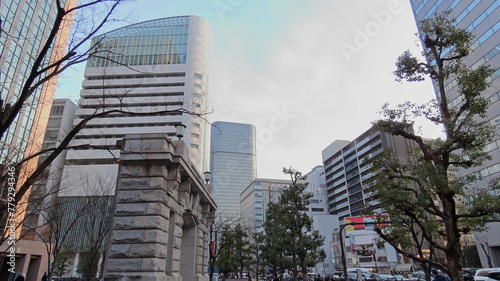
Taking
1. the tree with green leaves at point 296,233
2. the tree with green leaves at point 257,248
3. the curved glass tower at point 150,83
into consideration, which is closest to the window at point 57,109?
the curved glass tower at point 150,83

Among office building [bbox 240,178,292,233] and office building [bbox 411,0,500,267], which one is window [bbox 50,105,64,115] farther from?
office building [bbox 240,178,292,233]

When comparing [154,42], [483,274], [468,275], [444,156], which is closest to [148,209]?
[444,156]

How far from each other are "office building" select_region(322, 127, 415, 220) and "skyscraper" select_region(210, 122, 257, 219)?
70332 mm

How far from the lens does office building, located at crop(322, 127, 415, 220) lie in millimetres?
70750

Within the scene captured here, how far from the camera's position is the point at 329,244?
74250 mm

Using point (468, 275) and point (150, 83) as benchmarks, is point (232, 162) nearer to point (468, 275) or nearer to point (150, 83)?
point (150, 83)

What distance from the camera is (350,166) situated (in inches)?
3241

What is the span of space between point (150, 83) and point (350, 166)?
2223 inches

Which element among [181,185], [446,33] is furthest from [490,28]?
[181,185]

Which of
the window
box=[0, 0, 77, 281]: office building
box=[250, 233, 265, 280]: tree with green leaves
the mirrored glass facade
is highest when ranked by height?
the mirrored glass facade

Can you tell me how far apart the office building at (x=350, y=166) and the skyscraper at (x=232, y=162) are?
231 ft

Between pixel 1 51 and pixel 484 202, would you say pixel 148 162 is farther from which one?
pixel 1 51

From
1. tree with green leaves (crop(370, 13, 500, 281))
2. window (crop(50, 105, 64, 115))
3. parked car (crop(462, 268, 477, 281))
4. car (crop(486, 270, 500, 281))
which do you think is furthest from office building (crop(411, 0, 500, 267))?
window (crop(50, 105, 64, 115))

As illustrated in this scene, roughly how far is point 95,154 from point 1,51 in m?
30.0
